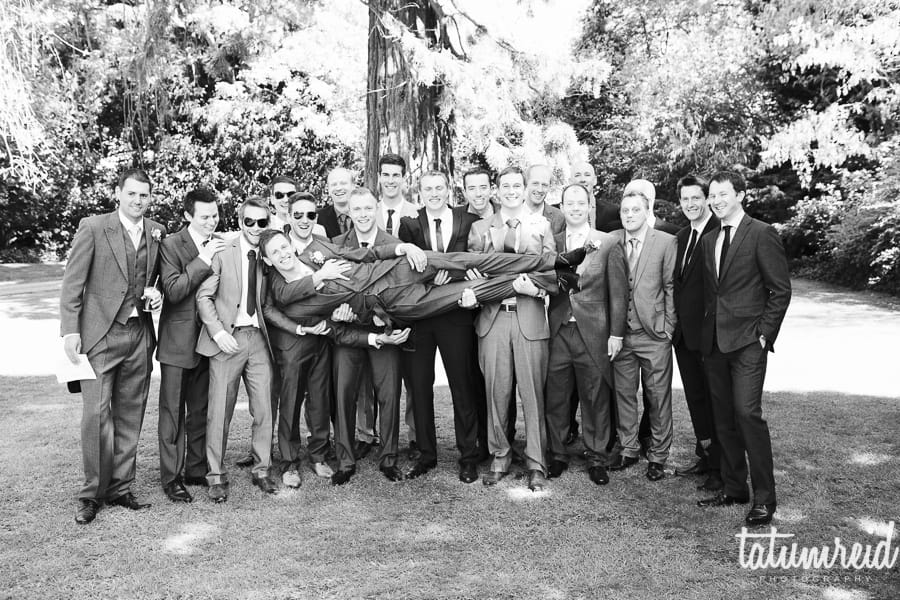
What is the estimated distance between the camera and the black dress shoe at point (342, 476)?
532cm

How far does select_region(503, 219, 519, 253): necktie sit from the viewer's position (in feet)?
17.6

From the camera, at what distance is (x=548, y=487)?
17.0 ft

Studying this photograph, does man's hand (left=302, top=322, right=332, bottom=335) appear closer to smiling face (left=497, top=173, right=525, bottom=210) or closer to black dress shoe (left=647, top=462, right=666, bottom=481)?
→ smiling face (left=497, top=173, right=525, bottom=210)

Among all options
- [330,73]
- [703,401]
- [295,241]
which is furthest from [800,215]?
[295,241]

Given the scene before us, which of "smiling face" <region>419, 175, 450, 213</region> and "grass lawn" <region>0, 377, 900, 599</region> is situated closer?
"grass lawn" <region>0, 377, 900, 599</region>

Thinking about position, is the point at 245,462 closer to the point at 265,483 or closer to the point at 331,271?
the point at 265,483

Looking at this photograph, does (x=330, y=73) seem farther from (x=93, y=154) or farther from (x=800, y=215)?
(x=800, y=215)

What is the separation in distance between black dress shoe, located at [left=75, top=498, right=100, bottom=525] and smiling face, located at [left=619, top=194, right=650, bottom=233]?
3759mm

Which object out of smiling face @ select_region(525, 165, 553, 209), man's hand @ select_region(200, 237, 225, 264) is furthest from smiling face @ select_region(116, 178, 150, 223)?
smiling face @ select_region(525, 165, 553, 209)

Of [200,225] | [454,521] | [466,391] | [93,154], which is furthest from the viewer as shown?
[93,154]

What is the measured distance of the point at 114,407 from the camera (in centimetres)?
490

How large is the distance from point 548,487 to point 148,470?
284cm

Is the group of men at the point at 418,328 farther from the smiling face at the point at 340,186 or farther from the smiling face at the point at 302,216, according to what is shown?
the smiling face at the point at 340,186

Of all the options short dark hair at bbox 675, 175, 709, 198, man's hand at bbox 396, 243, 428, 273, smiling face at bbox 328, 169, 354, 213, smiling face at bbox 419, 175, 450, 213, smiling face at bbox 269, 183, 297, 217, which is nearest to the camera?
man's hand at bbox 396, 243, 428, 273
